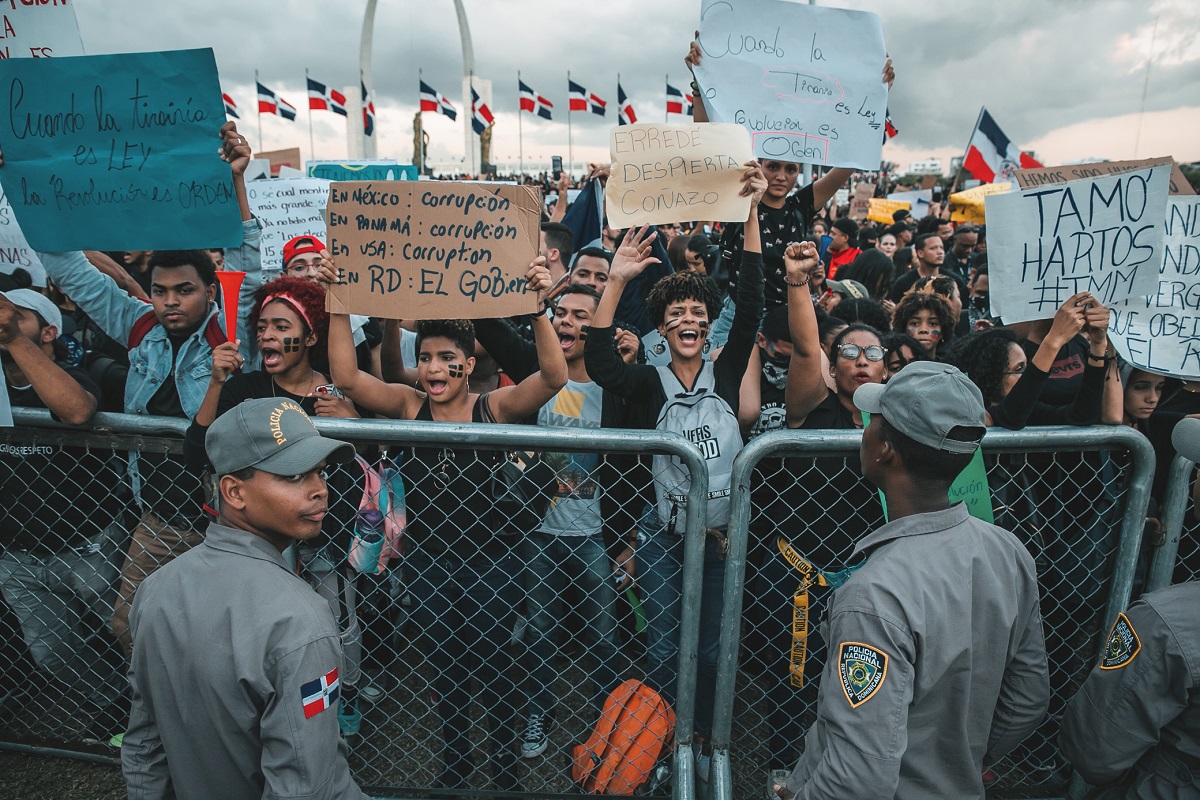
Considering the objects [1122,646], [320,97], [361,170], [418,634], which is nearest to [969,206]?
[361,170]

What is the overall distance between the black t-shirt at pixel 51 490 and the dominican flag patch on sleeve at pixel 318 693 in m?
1.97

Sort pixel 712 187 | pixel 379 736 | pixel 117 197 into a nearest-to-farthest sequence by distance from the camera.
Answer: pixel 117 197 < pixel 712 187 < pixel 379 736

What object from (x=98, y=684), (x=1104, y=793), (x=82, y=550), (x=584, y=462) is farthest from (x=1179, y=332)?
(x=98, y=684)

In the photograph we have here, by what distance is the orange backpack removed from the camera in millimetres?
2758

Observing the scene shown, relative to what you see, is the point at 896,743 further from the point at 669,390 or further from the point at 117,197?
the point at 117,197

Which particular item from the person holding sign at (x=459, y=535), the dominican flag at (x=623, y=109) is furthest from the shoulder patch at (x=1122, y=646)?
the dominican flag at (x=623, y=109)

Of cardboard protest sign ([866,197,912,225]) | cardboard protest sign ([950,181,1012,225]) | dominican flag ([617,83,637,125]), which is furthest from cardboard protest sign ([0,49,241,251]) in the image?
dominican flag ([617,83,637,125])

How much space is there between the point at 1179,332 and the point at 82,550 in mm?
4934

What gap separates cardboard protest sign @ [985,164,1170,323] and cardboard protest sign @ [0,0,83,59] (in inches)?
157

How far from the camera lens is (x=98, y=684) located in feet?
11.1

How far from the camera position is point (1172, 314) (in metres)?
3.09

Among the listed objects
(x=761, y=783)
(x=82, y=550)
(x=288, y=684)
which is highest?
(x=288, y=684)

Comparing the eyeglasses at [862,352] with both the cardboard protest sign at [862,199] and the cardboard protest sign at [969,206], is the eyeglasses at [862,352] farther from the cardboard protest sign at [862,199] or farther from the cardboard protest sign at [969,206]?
the cardboard protest sign at [862,199]

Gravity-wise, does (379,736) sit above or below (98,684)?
below
